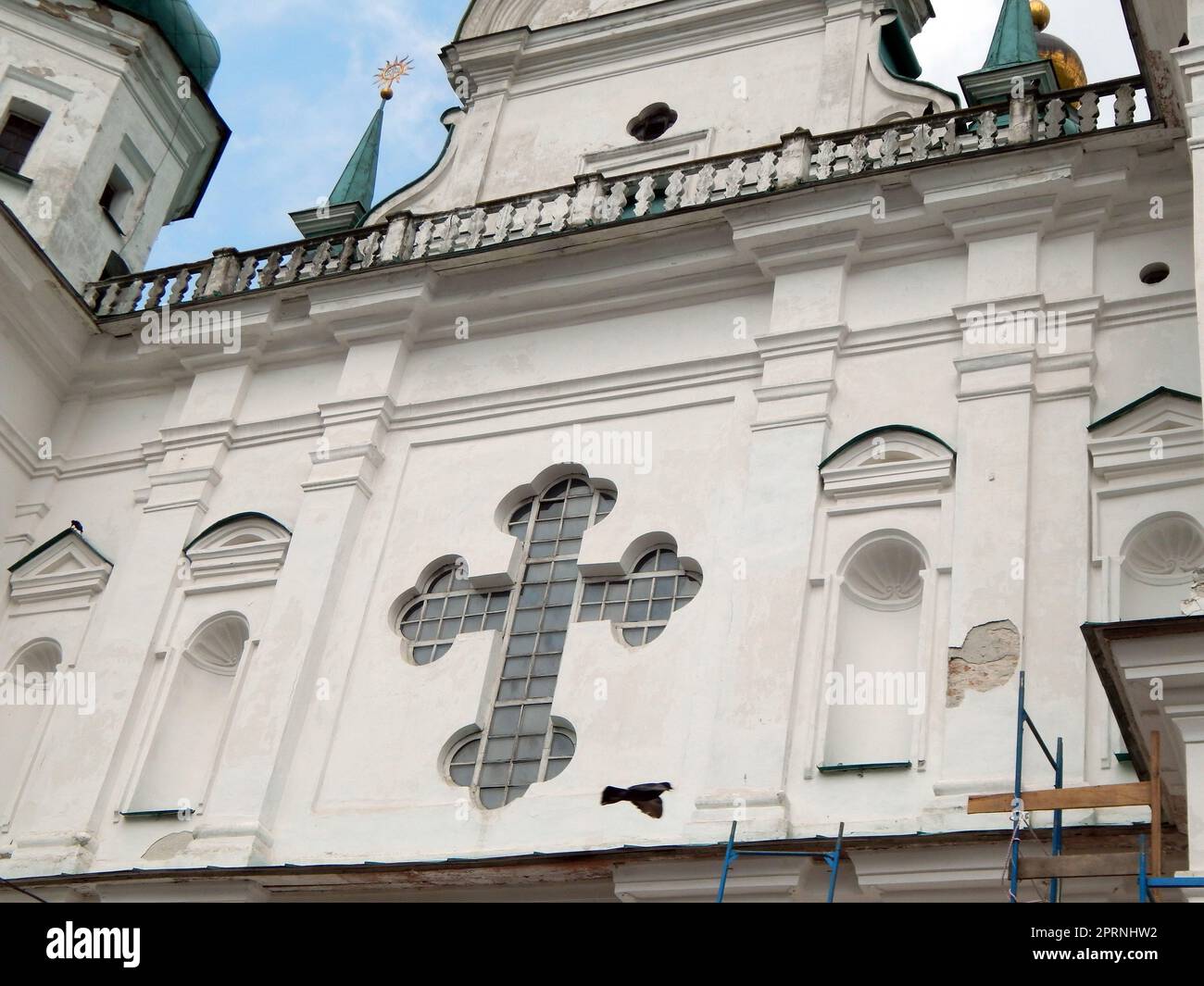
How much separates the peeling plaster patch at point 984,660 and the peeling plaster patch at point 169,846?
5.27 m

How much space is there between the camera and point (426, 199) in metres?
16.5

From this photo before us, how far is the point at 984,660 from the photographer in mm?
10953

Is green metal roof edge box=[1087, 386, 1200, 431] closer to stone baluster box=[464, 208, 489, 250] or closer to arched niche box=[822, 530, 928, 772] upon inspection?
arched niche box=[822, 530, 928, 772]

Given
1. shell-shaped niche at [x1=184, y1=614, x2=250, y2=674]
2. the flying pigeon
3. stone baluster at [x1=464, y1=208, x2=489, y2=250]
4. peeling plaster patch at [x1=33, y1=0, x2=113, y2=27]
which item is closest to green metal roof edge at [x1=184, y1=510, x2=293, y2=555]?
shell-shaped niche at [x1=184, y1=614, x2=250, y2=674]

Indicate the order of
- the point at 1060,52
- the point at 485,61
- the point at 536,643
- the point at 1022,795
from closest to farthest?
the point at 1022,795, the point at 536,643, the point at 485,61, the point at 1060,52

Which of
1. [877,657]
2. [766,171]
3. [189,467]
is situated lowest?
[877,657]

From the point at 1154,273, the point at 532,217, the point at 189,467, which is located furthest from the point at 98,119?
the point at 1154,273

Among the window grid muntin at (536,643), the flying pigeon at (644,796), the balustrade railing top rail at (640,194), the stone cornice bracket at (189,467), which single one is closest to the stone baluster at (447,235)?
the balustrade railing top rail at (640,194)

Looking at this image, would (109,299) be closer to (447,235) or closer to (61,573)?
(61,573)

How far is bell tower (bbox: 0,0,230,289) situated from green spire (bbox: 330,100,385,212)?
6.15ft

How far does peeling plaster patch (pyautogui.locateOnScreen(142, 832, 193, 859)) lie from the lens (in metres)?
12.6

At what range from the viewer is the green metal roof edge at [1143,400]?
11.5m

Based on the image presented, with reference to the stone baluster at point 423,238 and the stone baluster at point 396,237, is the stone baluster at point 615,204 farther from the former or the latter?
the stone baluster at point 396,237

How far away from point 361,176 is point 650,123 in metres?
3.20
